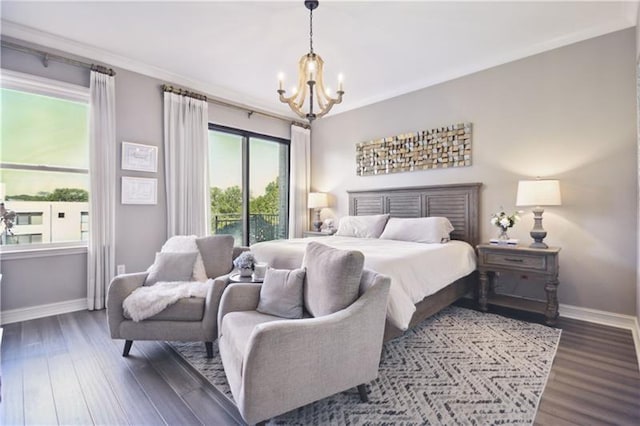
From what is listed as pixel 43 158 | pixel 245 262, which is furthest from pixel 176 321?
pixel 43 158

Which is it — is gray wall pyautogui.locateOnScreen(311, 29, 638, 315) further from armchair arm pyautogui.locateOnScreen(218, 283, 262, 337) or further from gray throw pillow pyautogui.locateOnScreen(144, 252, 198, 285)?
gray throw pillow pyautogui.locateOnScreen(144, 252, 198, 285)

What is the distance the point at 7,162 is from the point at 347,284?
12.3 ft

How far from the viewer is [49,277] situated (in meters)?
3.26

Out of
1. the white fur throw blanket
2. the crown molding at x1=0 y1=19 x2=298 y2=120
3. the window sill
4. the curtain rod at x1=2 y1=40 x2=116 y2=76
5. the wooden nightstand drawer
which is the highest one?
the crown molding at x1=0 y1=19 x2=298 y2=120

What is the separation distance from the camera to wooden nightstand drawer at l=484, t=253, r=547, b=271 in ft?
9.80

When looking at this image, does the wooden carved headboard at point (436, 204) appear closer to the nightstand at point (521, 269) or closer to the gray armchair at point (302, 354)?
the nightstand at point (521, 269)

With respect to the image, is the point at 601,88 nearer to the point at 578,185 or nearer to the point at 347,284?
the point at 578,185

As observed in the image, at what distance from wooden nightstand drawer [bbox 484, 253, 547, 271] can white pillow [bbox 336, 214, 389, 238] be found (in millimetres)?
1373

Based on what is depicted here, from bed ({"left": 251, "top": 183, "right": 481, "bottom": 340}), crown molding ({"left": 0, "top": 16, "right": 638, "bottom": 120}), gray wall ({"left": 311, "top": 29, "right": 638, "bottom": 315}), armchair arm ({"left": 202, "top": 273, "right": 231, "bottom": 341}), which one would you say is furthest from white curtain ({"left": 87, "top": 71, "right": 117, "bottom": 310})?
gray wall ({"left": 311, "top": 29, "right": 638, "bottom": 315})

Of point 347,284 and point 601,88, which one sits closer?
point 347,284

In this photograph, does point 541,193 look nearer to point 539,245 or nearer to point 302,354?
point 539,245

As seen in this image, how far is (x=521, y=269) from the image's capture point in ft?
10.2

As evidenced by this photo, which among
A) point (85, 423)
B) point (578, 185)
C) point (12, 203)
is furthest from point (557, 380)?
point (12, 203)

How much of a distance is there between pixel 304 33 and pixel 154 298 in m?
2.85
